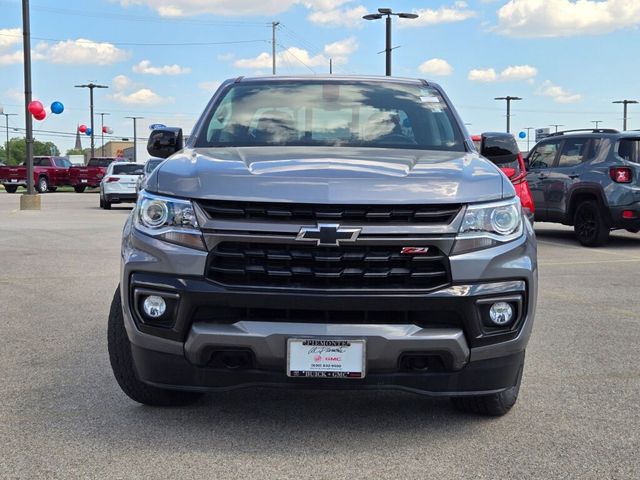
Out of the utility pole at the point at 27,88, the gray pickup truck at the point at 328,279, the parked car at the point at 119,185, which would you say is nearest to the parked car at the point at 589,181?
the gray pickup truck at the point at 328,279

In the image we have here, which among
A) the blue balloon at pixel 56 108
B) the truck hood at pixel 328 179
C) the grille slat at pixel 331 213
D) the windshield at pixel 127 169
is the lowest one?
the windshield at pixel 127 169

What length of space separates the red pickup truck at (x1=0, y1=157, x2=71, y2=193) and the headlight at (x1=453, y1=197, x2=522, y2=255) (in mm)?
36401

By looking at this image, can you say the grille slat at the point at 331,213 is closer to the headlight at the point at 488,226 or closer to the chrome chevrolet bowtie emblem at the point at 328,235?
the chrome chevrolet bowtie emblem at the point at 328,235

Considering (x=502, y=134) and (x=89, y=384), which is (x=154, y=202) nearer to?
(x=89, y=384)

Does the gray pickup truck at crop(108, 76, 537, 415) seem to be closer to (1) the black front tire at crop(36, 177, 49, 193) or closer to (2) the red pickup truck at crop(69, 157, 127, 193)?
(2) the red pickup truck at crop(69, 157, 127, 193)

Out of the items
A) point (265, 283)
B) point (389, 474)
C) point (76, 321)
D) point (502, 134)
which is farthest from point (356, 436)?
point (76, 321)

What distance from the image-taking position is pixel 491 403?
3986mm

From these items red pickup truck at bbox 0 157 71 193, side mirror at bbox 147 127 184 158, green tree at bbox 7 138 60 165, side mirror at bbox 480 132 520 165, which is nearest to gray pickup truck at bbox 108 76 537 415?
side mirror at bbox 480 132 520 165

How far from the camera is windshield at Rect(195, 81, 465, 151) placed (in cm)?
471

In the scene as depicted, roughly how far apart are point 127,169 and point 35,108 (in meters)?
3.33

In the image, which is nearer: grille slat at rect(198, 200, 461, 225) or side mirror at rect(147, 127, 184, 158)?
grille slat at rect(198, 200, 461, 225)

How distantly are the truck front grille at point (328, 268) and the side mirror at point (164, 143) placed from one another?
182 centimetres

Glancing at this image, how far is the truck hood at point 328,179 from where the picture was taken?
3447mm

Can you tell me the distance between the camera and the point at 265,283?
11.2ft
